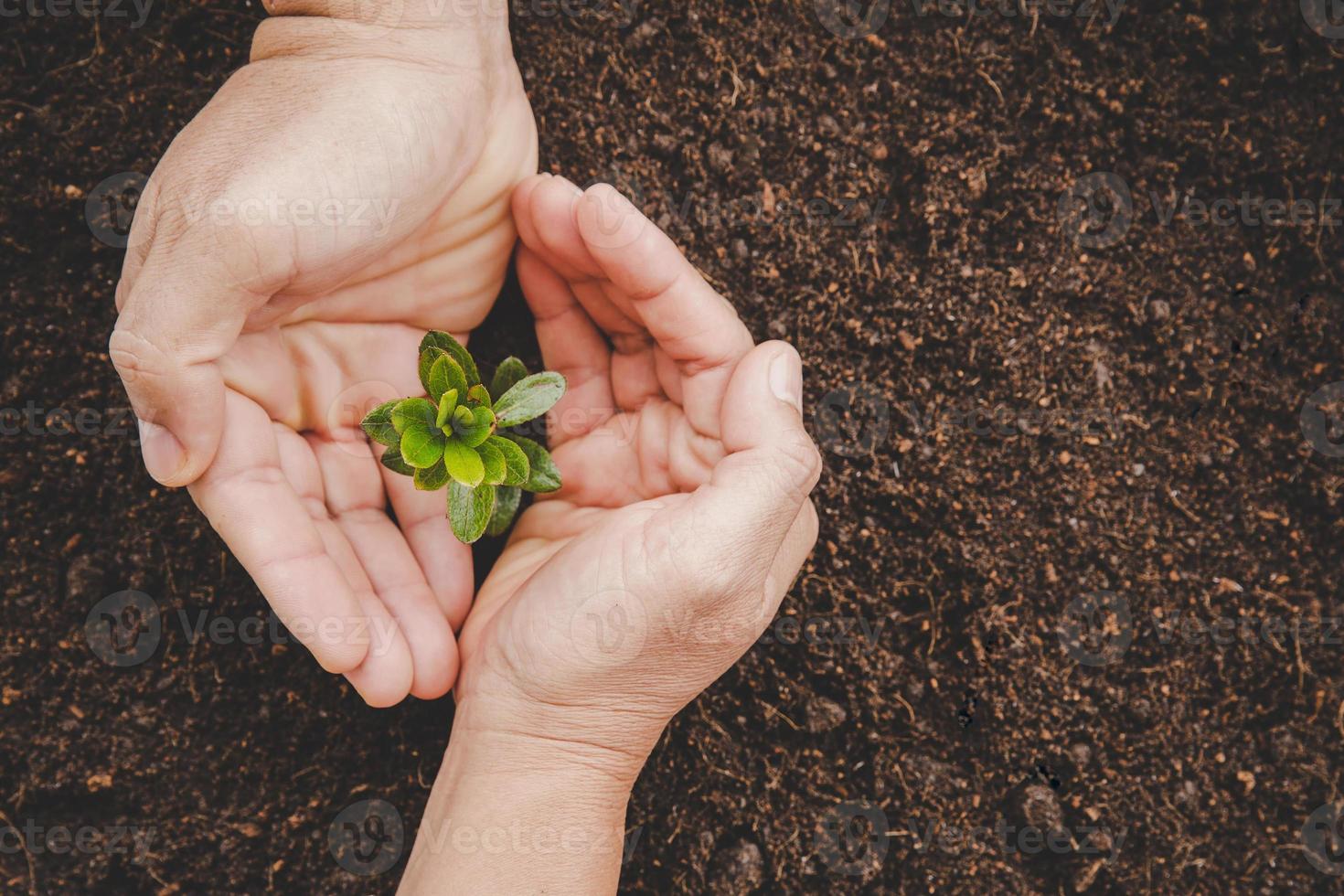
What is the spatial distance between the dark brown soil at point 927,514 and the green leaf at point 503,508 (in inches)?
16.7

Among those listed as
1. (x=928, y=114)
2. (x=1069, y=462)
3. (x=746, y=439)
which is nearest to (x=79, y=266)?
(x=746, y=439)

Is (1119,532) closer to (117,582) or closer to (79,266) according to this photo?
(117,582)

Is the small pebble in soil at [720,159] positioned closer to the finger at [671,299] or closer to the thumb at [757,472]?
the finger at [671,299]

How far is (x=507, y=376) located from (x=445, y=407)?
244 millimetres

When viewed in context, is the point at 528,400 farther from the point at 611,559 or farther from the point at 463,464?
the point at 611,559

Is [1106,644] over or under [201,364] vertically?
under

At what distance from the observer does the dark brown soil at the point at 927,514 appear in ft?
7.16

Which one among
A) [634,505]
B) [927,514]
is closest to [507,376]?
[634,505]

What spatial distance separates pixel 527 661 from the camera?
1.70m

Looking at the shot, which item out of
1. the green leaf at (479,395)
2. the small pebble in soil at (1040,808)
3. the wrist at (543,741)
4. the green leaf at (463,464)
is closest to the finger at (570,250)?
the green leaf at (479,395)

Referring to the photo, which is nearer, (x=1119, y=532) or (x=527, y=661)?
Result: (x=527, y=661)

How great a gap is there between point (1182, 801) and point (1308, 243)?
134cm

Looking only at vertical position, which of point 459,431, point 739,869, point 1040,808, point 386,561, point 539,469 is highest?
point 459,431

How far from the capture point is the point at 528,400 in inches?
67.2
